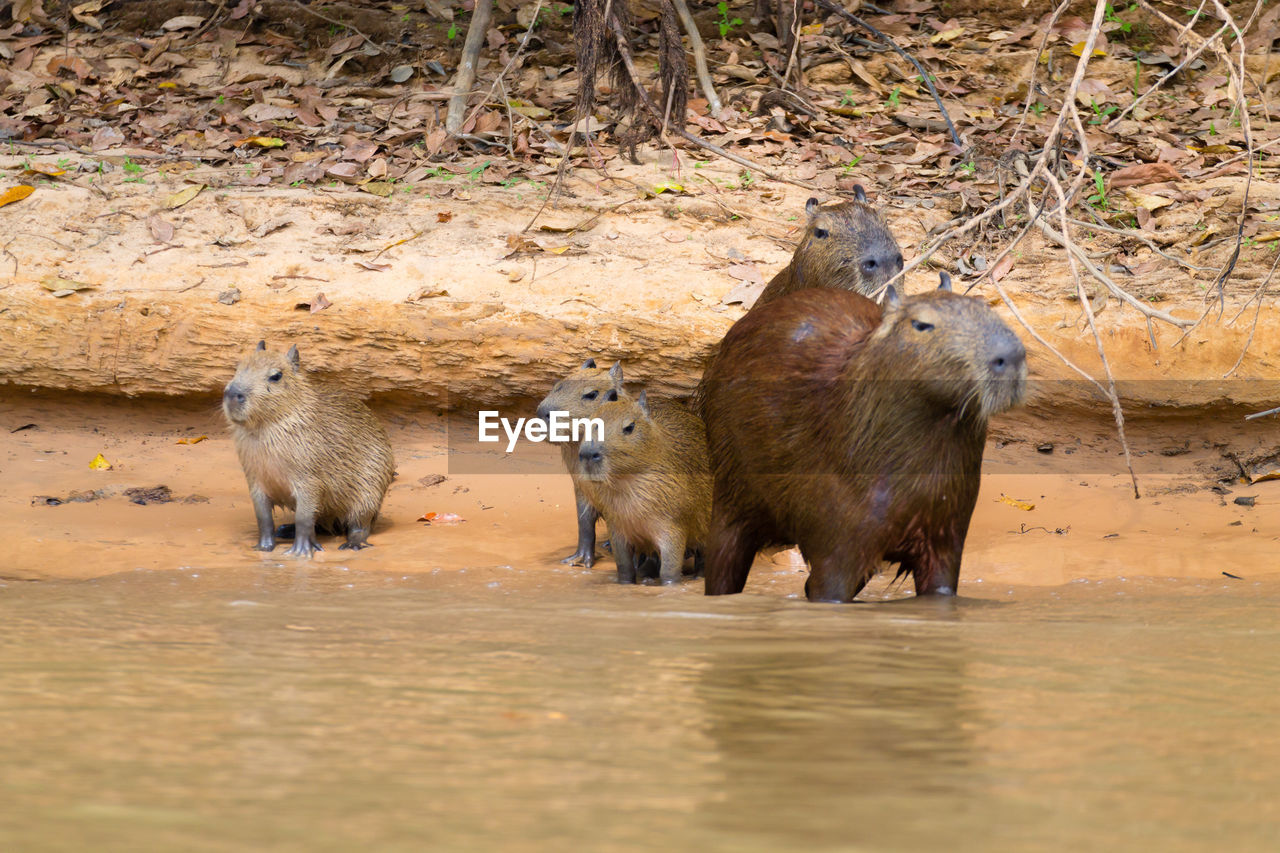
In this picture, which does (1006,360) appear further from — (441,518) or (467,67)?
(467,67)

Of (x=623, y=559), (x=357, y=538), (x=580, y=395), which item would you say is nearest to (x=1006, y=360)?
(x=623, y=559)

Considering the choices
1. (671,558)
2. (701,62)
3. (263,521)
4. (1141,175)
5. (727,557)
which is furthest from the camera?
(701,62)

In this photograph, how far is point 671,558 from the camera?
542 cm

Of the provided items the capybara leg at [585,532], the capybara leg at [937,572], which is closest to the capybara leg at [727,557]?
the capybara leg at [937,572]

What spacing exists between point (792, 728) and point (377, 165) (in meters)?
6.47

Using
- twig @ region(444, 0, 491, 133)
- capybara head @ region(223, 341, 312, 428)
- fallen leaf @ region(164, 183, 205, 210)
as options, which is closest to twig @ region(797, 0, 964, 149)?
twig @ region(444, 0, 491, 133)

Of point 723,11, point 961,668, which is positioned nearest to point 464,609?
point 961,668

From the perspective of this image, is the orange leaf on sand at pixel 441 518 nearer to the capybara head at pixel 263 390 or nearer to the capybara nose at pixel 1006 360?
the capybara head at pixel 263 390

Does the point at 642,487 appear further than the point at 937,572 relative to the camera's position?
Yes

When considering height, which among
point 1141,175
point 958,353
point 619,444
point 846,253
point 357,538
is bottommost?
point 357,538

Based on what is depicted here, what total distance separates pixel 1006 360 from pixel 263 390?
3757 millimetres

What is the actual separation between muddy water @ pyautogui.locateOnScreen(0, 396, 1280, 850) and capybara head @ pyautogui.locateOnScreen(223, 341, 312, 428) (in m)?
1.19

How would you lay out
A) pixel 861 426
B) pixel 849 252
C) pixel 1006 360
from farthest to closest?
pixel 849 252, pixel 861 426, pixel 1006 360

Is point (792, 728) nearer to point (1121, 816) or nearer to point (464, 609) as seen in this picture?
point (1121, 816)
